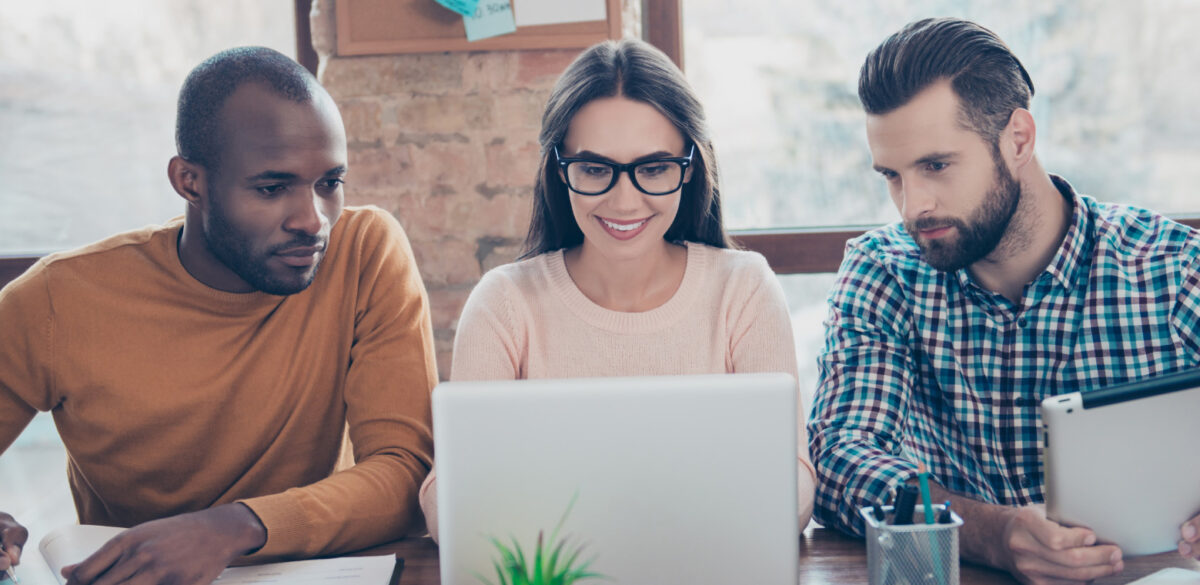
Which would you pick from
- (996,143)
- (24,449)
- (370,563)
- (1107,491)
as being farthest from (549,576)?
(24,449)

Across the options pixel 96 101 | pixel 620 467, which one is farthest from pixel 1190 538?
pixel 96 101

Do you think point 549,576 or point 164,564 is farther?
point 164,564

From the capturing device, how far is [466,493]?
810 mm

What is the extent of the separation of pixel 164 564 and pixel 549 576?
19.4 inches

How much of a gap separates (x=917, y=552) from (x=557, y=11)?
5.30ft

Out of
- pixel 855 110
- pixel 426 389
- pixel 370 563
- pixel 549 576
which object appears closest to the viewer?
pixel 549 576

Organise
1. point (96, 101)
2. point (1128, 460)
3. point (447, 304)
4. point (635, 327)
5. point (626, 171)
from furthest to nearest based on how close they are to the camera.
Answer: point (96, 101)
point (447, 304)
point (635, 327)
point (626, 171)
point (1128, 460)

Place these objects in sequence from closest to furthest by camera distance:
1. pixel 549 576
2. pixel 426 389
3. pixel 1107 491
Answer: pixel 549 576
pixel 1107 491
pixel 426 389

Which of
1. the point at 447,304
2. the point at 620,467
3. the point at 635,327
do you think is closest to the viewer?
the point at 620,467

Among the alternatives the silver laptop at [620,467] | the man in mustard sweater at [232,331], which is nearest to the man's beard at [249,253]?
the man in mustard sweater at [232,331]

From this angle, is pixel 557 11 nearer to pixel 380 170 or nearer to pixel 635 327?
pixel 380 170

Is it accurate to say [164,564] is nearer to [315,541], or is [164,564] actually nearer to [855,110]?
[315,541]

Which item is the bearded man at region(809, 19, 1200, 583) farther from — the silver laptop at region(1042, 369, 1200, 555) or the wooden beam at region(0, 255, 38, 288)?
the wooden beam at region(0, 255, 38, 288)

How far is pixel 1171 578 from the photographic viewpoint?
947 millimetres
